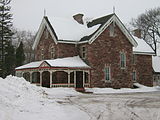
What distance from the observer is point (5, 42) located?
4025 cm

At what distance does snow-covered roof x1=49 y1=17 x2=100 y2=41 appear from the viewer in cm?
3231

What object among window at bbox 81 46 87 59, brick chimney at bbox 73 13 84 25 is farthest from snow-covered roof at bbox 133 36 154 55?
window at bbox 81 46 87 59

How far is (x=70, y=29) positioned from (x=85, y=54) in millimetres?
4937

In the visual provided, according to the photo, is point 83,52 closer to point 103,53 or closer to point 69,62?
point 103,53

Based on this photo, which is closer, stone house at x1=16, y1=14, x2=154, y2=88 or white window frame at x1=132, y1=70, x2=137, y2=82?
stone house at x1=16, y1=14, x2=154, y2=88

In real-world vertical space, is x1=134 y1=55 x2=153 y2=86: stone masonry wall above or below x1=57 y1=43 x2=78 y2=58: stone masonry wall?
below

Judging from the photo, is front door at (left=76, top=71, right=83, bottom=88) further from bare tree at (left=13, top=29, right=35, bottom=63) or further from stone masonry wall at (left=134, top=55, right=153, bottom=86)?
bare tree at (left=13, top=29, right=35, bottom=63)

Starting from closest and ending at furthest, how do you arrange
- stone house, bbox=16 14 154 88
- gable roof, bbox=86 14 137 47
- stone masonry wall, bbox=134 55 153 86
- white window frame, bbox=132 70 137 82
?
Result: stone house, bbox=16 14 154 88, gable roof, bbox=86 14 137 47, white window frame, bbox=132 70 137 82, stone masonry wall, bbox=134 55 153 86

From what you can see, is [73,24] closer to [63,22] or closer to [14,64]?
[63,22]

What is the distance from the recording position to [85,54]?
1235 inches

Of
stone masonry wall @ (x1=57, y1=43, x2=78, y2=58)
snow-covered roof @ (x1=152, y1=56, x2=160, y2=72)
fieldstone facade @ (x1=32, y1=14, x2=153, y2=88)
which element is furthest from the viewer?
snow-covered roof @ (x1=152, y1=56, x2=160, y2=72)

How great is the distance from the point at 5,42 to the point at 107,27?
17.0 meters

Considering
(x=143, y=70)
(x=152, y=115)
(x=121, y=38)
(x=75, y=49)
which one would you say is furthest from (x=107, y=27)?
(x=152, y=115)

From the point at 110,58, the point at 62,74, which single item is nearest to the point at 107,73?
the point at 110,58
